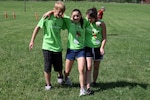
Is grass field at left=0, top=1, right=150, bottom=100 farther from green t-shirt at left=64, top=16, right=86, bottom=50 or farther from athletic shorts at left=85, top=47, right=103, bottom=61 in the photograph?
green t-shirt at left=64, top=16, right=86, bottom=50

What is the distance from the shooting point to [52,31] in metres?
6.65

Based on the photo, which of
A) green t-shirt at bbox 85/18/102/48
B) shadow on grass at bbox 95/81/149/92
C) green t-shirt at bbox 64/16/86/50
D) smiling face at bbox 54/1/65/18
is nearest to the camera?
smiling face at bbox 54/1/65/18

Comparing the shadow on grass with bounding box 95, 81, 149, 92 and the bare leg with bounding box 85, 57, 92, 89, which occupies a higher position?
the bare leg with bounding box 85, 57, 92, 89

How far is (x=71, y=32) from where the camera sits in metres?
6.60

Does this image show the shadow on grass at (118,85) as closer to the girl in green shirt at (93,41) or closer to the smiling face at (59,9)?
the girl in green shirt at (93,41)

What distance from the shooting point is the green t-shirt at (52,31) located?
6.59 m

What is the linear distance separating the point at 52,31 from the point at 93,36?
2.78 feet

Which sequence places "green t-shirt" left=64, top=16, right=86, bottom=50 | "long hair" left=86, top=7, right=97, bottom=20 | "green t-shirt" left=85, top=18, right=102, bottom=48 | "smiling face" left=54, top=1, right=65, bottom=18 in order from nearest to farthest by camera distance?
1. "smiling face" left=54, top=1, right=65, bottom=18
2. "long hair" left=86, top=7, right=97, bottom=20
3. "green t-shirt" left=64, top=16, right=86, bottom=50
4. "green t-shirt" left=85, top=18, right=102, bottom=48

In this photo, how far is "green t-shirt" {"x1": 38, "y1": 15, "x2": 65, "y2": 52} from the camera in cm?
659

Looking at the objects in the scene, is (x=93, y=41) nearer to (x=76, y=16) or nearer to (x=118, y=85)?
(x=76, y=16)

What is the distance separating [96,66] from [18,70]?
2.47 meters

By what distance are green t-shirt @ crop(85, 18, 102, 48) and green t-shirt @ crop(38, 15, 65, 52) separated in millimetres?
552

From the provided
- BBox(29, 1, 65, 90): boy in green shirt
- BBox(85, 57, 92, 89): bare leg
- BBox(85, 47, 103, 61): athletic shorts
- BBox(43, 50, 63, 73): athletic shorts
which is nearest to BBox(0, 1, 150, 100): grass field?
BBox(85, 57, 92, 89): bare leg

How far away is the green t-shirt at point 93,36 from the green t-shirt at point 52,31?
552mm
